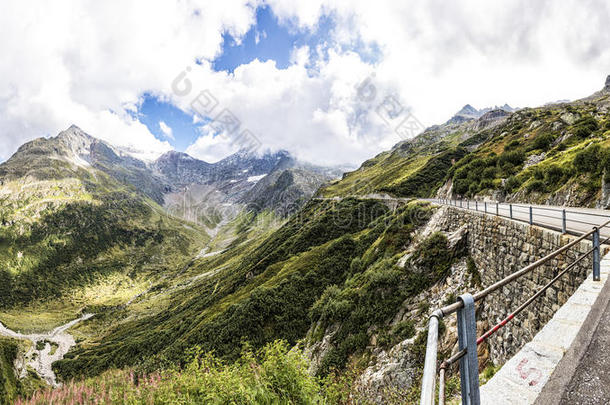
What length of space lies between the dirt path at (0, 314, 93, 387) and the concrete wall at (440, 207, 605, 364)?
408 ft

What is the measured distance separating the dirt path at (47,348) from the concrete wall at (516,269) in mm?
124464

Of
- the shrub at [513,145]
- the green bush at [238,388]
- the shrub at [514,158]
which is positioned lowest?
the green bush at [238,388]

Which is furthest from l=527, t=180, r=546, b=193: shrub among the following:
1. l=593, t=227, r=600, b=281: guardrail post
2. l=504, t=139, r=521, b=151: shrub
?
l=504, t=139, r=521, b=151: shrub

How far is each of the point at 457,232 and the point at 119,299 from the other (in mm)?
221939

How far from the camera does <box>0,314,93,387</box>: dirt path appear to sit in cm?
9731

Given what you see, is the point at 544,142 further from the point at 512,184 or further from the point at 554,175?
the point at 554,175

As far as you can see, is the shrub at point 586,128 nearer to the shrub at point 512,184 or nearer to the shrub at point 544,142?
the shrub at point 544,142

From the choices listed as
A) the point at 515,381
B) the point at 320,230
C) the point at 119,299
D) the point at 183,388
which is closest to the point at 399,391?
the point at 183,388

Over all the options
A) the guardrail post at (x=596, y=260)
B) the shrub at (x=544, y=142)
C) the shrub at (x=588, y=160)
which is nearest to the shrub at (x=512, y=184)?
the shrub at (x=588, y=160)

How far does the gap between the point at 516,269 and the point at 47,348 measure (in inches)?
6942

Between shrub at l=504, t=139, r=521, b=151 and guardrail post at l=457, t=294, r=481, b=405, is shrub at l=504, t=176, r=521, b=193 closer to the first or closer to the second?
shrub at l=504, t=139, r=521, b=151

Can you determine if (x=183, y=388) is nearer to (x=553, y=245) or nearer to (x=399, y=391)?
(x=399, y=391)

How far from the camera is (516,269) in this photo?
41.9ft

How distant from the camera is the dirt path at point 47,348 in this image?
97312mm
